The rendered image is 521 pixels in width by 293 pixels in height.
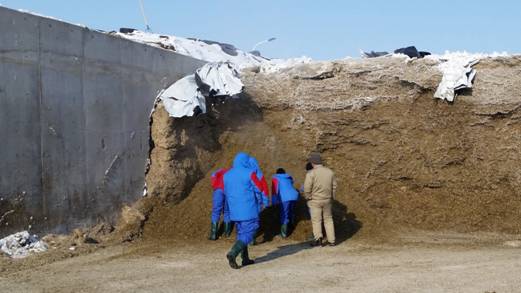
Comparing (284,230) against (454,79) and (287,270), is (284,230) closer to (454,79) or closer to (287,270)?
(287,270)

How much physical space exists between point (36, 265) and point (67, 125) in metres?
1.94

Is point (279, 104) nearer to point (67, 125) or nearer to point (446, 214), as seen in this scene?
point (446, 214)

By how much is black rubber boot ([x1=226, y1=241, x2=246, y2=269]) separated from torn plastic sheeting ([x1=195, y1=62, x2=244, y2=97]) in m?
3.90

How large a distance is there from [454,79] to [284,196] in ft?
12.5

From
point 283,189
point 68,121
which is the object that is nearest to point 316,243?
point 283,189

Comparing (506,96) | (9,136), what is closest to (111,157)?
(9,136)

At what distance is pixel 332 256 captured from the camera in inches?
345

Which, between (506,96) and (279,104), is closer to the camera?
(506,96)

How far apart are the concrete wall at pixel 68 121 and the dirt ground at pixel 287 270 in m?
0.82

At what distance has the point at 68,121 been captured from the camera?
338 inches

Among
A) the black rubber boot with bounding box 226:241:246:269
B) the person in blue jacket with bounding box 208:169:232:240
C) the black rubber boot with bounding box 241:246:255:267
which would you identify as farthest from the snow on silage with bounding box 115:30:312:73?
the black rubber boot with bounding box 226:241:246:269

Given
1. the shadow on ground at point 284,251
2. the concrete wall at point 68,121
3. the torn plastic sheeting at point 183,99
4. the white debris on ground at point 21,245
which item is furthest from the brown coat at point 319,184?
the white debris on ground at point 21,245

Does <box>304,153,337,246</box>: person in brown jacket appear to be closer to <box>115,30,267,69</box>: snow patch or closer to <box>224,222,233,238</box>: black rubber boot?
<box>224,222,233,238</box>: black rubber boot

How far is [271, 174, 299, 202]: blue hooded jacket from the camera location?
1028 cm
